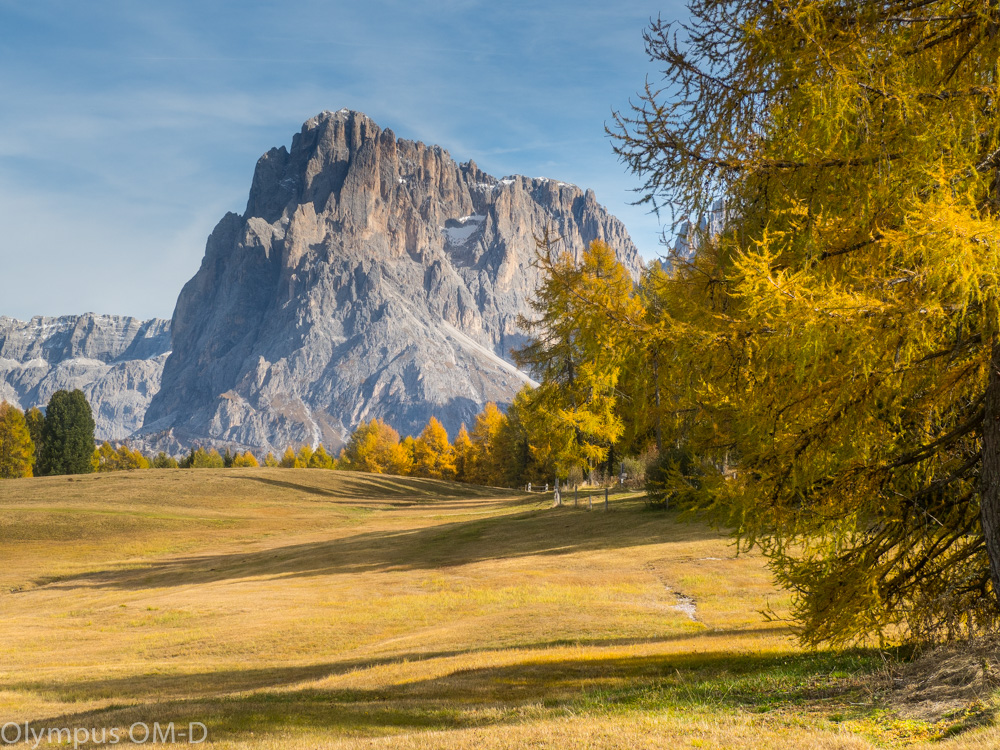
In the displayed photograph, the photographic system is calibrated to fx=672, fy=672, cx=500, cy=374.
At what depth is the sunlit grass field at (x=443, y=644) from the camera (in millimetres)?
6211

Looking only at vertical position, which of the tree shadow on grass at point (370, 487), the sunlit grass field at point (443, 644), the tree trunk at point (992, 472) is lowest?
the tree shadow on grass at point (370, 487)

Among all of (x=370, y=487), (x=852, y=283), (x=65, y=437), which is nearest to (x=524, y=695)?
(x=852, y=283)

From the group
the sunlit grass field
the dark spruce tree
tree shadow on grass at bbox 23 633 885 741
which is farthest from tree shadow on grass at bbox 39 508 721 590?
the dark spruce tree

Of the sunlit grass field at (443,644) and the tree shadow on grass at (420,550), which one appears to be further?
the tree shadow on grass at (420,550)

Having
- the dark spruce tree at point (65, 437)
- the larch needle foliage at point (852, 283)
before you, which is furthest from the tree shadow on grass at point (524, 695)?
the dark spruce tree at point (65, 437)

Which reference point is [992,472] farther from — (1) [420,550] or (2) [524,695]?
(1) [420,550]

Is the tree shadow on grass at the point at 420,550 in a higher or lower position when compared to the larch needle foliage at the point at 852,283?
lower

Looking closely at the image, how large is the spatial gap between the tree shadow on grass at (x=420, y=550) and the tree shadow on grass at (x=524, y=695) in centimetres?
1390

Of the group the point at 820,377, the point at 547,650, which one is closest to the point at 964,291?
the point at 820,377

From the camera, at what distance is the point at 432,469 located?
277 ft

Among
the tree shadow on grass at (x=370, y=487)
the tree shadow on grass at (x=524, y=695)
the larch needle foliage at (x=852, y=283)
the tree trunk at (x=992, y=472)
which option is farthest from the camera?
the tree shadow on grass at (x=370, y=487)

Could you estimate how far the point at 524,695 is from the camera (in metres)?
8.09

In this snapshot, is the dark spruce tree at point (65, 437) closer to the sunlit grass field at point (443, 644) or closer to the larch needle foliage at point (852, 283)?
the sunlit grass field at point (443, 644)

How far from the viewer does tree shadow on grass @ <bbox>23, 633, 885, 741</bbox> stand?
6754 mm
